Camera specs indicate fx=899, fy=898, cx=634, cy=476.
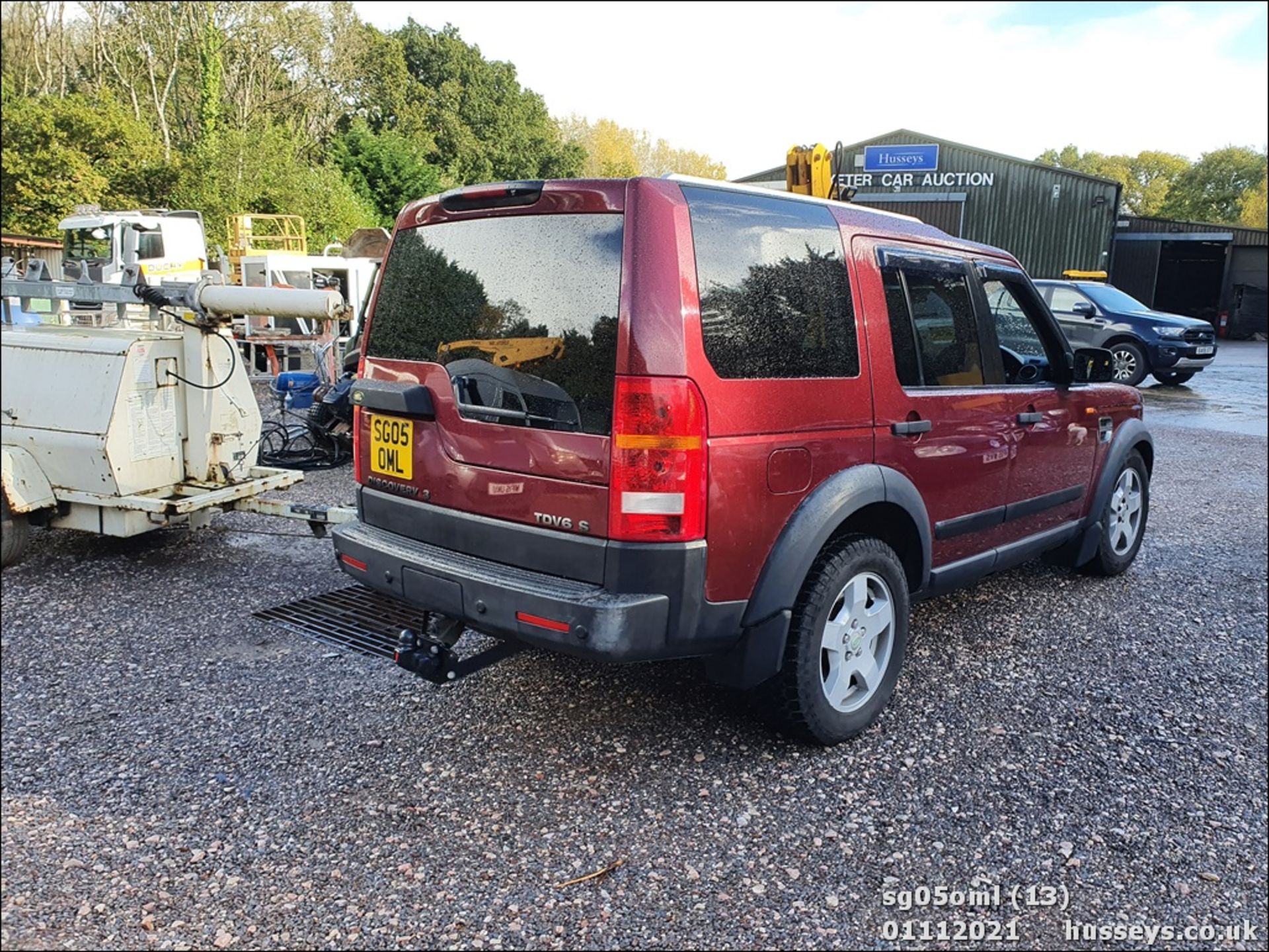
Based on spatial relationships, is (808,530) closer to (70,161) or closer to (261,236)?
(70,161)

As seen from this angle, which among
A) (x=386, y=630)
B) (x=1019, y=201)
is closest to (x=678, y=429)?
(x=386, y=630)

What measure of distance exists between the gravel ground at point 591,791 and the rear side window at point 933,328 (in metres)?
1.31

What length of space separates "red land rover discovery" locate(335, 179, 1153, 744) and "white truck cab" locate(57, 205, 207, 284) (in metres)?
12.0

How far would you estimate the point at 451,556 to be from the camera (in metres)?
3.05

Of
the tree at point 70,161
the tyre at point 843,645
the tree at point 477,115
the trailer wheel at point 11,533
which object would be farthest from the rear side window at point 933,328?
the tree at point 477,115

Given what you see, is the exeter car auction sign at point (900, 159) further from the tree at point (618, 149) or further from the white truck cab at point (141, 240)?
the white truck cab at point (141, 240)

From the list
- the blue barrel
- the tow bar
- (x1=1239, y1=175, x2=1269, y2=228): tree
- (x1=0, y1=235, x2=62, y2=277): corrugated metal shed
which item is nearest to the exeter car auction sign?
(x1=1239, y1=175, x2=1269, y2=228): tree

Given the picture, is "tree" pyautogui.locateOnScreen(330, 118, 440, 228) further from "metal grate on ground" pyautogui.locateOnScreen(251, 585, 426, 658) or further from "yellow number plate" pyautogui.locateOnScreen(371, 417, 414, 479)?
"yellow number plate" pyautogui.locateOnScreen(371, 417, 414, 479)

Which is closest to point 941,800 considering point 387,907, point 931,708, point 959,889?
point 959,889

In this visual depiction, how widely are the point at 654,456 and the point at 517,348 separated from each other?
2.06 ft

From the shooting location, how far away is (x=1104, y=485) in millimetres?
4855

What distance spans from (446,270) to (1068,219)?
31224 mm

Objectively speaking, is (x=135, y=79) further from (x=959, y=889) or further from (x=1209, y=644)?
(x=1209, y=644)

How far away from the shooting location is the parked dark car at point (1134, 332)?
1466 centimetres
